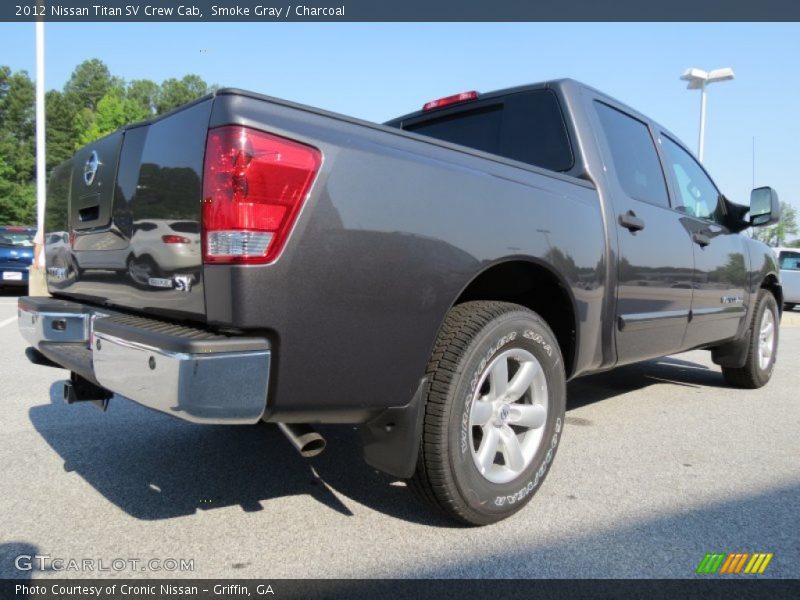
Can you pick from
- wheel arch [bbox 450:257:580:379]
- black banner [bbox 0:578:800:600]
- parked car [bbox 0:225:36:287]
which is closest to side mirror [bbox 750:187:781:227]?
wheel arch [bbox 450:257:580:379]

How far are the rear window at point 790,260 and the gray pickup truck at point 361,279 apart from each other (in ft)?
49.9

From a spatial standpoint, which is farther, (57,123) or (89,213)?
(57,123)

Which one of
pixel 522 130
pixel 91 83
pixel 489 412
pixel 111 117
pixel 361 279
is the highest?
pixel 91 83

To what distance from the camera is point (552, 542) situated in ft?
7.48

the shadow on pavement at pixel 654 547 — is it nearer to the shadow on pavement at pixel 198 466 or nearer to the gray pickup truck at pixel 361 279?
the gray pickup truck at pixel 361 279

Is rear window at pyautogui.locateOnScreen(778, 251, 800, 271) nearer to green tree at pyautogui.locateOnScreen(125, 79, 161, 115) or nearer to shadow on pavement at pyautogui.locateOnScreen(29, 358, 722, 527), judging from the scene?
shadow on pavement at pyautogui.locateOnScreen(29, 358, 722, 527)

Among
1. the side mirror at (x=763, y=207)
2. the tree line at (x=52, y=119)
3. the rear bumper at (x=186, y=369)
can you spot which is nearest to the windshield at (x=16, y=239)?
the rear bumper at (x=186, y=369)

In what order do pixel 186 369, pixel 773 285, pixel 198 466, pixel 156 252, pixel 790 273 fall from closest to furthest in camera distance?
1. pixel 186 369
2. pixel 156 252
3. pixel 198 466
4. pixel 773 285
5. pixel 790 273

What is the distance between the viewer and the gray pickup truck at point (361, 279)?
69.2 inches

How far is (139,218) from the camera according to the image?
2.14 meters

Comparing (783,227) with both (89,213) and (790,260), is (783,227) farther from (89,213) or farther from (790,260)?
(89,213)

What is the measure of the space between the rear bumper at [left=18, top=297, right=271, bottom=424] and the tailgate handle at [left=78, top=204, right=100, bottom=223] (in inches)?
24.9

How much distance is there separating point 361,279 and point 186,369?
58 cm

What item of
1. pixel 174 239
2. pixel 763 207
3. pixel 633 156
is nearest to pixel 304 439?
pixel 174 239
